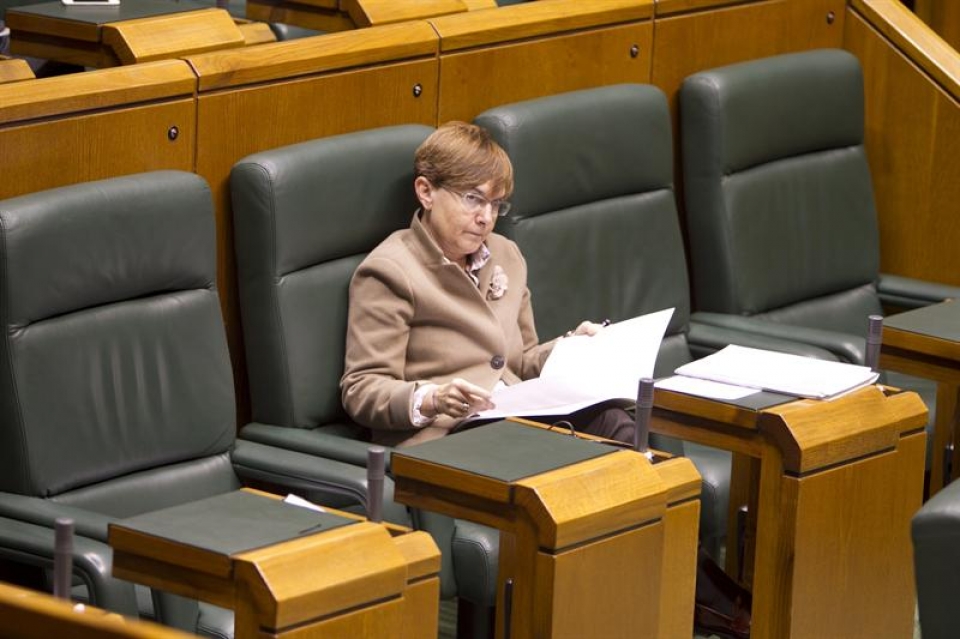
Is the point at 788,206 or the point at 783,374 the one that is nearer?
the point at 783,374

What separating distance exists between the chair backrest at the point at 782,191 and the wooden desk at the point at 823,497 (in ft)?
3.00

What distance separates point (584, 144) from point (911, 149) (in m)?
1.17

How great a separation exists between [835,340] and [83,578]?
1764 mm

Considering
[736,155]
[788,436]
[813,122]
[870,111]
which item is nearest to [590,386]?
[788,436]

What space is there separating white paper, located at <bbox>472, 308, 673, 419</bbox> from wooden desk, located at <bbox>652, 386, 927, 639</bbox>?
79 millimetres

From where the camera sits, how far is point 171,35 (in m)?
3.21

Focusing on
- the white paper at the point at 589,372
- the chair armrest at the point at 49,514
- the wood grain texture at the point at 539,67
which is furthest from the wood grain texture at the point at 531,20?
the chair armrest at the point at 49,514

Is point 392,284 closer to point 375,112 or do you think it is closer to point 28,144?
point 375,112

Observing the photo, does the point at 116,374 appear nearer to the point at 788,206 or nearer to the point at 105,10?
the point at 105,10

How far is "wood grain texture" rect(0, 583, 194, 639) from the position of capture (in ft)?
5.80

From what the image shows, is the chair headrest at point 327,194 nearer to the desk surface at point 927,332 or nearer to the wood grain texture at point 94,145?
the wood grain texture at point 94,145

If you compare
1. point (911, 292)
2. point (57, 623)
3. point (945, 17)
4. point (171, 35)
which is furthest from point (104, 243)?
point (945, 17)

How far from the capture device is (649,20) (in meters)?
4.02

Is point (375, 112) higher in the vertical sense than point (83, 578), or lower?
higher
